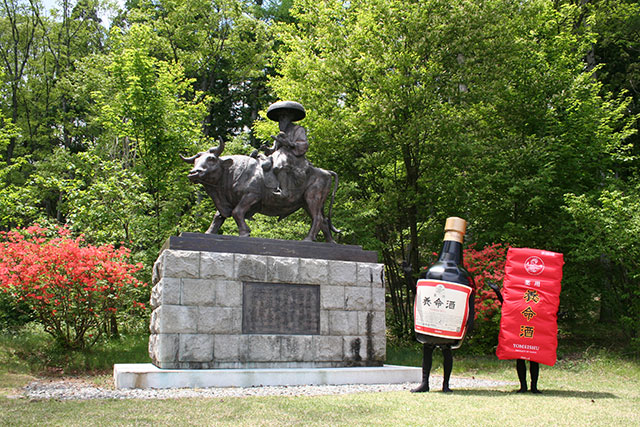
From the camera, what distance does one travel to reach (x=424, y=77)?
40.5 ft

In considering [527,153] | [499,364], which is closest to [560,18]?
[527,153]

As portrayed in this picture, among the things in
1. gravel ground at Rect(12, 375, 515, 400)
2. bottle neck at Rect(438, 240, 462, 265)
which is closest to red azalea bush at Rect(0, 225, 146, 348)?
gravel ground at Rect(12, 375, 515, 400)

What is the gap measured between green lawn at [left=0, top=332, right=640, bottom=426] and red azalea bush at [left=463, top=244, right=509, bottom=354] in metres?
4.29

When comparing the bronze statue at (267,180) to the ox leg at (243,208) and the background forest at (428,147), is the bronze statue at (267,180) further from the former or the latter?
the background forest at (428,147)

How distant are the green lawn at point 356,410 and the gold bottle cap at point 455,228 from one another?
1.52 m

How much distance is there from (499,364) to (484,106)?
6.75 metres

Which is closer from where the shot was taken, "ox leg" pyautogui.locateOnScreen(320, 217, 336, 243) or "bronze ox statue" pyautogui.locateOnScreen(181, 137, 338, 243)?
"bronze ox statue" pyautogui.locateOnScreen(181, 137, 338, 243)

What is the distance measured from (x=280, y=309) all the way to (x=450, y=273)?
9.54 feet

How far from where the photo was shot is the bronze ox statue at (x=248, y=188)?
7832 mm

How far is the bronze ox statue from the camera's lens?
25.7 ft

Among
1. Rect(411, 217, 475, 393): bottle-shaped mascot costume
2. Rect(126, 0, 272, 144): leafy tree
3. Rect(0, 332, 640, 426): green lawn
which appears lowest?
Rect(0, 332, 640, 426): green lawn

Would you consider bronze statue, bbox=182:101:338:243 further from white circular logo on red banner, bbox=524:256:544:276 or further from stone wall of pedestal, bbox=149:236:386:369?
white circular logo on red banner, bbox=524:256:544:276

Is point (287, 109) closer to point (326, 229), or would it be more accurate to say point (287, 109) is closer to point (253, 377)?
point (326, 229)

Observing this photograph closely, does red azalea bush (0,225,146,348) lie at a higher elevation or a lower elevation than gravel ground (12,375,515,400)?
higher
